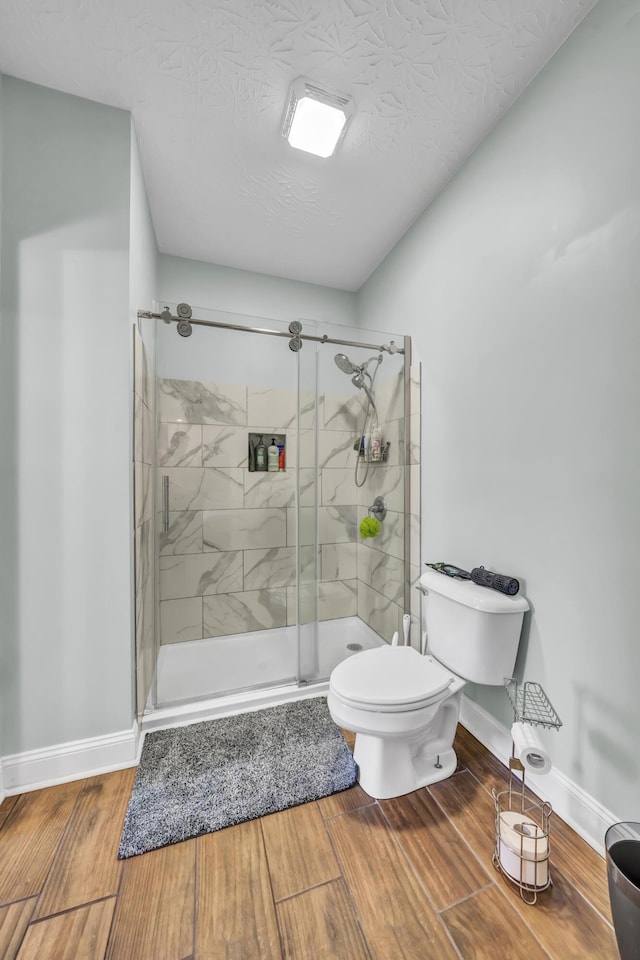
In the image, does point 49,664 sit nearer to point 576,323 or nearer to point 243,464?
point 243,464

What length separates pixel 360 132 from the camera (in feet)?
5.19

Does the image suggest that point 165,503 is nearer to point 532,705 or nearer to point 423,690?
point 423,690

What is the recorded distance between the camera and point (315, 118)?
59.7 inches

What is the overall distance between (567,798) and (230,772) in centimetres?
118

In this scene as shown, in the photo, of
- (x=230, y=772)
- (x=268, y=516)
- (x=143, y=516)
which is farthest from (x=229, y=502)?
(x=230, y=772)

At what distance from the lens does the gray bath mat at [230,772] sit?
1244mm

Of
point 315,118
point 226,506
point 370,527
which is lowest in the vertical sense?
point 370,527

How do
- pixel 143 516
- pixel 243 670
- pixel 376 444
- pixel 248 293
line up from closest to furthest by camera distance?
pixel 143 516
pixel 243 670
pixel 376 444
pixel 248 293

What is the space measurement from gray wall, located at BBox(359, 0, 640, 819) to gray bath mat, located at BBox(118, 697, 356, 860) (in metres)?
0.76

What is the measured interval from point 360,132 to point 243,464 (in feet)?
5.49

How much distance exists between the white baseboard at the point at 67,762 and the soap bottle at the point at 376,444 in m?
1.76

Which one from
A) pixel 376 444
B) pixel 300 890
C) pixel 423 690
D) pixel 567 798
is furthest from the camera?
pixel 376 444

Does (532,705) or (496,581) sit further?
(496,581)

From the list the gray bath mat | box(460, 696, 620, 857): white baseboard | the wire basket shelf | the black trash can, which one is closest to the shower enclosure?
the gray bath mat
